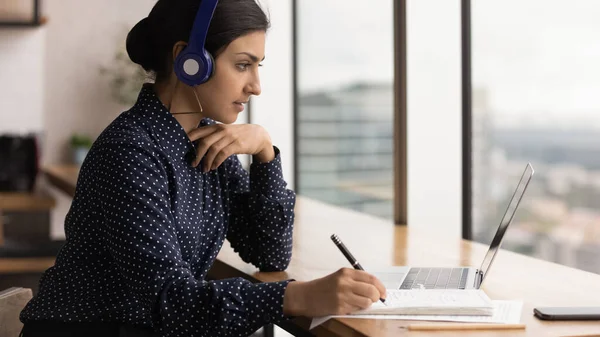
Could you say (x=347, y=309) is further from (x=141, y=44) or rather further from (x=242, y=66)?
(x=141, y=44)

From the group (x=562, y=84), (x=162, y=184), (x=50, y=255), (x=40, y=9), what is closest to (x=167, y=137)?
(x=162, y=184)

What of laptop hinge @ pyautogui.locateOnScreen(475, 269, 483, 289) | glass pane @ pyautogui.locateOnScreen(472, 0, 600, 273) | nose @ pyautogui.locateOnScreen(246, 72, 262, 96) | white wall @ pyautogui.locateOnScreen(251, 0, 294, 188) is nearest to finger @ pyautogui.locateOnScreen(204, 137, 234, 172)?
nose @ pyautogui.locateOnScreen(246, 72, 262, 96)

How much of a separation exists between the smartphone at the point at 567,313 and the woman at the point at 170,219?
25 centimetres

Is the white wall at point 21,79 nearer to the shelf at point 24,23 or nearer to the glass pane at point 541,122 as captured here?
the shelf at point 24,23

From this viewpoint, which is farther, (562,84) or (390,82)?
(390,82)

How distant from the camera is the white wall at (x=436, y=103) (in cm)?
252

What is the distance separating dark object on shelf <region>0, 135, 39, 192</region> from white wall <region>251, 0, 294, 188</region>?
4.49ft

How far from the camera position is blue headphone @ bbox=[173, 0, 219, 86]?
134cm

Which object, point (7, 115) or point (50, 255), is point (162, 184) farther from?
point (7, 115)

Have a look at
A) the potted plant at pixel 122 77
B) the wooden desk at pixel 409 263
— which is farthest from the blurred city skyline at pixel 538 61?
the potted plant at pixel 122 77

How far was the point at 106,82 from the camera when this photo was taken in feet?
16.2

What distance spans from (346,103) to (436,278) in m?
2.11

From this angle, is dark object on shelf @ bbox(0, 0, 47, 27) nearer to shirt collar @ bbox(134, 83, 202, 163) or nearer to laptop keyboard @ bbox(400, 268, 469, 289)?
shirt collar @ bbox(134, 83, 202, 163)

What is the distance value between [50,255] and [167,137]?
1.76m
